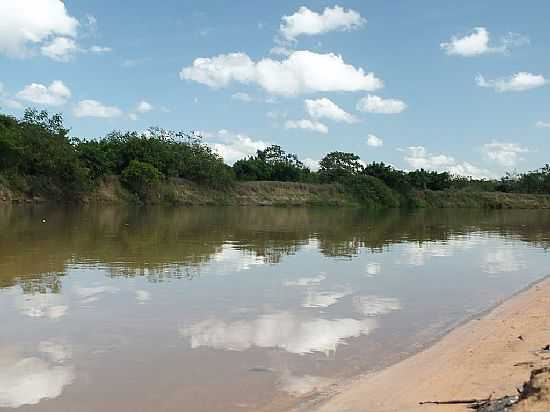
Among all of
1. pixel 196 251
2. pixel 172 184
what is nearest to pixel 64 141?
pixel 172 184

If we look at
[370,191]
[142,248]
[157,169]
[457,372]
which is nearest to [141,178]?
[157,169]

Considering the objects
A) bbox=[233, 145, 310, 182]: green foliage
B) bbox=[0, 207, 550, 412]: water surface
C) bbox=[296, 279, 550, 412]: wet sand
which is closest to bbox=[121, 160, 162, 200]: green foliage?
bbox=[233, 145, 310, 182]: green foliage

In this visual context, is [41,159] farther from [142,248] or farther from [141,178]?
[142,248]

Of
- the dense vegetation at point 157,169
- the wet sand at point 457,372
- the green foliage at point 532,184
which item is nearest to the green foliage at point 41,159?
the dense vegetation at point 157,169

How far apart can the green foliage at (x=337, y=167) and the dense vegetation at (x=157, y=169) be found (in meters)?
0.17

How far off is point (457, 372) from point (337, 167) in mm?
92198

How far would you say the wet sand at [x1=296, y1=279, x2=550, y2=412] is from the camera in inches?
215

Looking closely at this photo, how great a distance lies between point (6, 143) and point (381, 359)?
56.3 m

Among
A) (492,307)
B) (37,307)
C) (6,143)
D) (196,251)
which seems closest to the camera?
(37,307)

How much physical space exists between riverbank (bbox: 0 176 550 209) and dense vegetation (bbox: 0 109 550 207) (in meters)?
0.77

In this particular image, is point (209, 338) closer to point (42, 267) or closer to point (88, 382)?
point (88, 382)

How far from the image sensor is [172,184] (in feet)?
244

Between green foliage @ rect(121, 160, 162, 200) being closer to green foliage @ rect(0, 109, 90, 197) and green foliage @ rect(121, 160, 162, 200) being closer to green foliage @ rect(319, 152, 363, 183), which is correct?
green foliage @ rect(0, 109, 90, 197)

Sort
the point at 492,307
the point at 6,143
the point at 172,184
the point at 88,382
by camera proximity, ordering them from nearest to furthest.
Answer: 1. the point at 88,382
2. the point at 492,307
3. the point at 6,143
4. the point at 172,184
